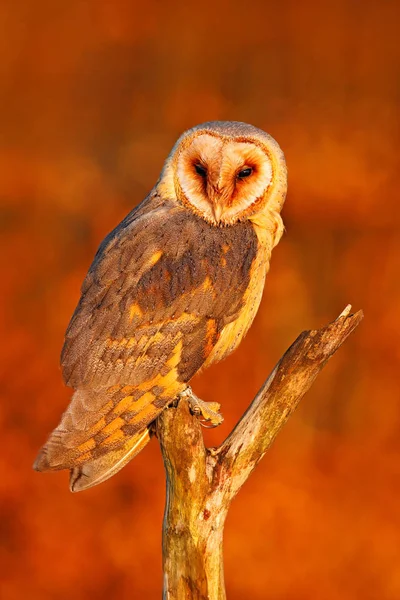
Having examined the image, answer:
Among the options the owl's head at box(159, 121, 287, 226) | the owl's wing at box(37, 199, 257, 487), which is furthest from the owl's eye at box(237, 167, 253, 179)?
the owl's wing at box(37, 199, 257, 487)

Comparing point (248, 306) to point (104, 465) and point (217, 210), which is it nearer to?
point (217, 210)

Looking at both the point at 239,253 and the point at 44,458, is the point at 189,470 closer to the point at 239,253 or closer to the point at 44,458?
the point at 44,458

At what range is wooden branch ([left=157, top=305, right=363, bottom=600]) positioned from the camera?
2.96 metres

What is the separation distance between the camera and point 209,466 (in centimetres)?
301

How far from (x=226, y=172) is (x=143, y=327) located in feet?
1.45

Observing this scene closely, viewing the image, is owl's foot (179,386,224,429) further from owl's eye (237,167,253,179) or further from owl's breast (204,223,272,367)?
owl's eye (237,167,253,179)

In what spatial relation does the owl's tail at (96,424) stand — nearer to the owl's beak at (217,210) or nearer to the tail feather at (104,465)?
the tail feather at (104,465)

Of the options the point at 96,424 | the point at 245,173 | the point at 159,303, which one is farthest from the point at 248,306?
the point at 96,424

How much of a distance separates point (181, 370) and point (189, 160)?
53cm

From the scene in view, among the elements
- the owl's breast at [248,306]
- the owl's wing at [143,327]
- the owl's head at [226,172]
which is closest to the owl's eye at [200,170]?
the owl's head at [226,172]

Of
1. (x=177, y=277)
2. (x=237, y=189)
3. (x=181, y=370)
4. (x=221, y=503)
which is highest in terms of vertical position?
(x=237, y=189)

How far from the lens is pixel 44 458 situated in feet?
9.68

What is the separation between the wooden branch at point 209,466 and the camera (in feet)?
9.71


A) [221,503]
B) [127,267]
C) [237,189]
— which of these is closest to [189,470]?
[221,503]
